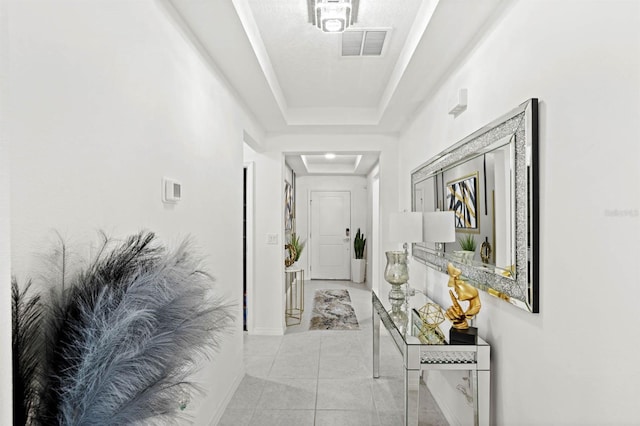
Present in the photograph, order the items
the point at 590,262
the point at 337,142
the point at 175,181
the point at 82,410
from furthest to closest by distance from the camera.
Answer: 1. the point at 337,142
2. the point at 175,181
3. the point at 590,262
4. the point at 82,410

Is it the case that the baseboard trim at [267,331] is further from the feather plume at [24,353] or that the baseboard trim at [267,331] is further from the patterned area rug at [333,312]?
the feather plume at [24,353]

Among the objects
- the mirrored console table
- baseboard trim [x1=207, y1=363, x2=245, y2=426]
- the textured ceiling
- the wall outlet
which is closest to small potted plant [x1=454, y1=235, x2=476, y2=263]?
the textured ceiling

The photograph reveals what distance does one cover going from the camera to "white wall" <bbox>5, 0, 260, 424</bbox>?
37.6 inches

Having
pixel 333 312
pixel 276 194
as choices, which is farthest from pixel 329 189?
pixel 276 194

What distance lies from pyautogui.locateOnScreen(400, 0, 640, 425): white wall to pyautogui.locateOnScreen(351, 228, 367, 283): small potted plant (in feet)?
20.2

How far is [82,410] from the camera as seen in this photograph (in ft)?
2.58

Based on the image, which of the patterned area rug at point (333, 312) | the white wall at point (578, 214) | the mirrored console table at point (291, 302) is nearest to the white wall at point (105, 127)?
the white wall at point (578, 214)

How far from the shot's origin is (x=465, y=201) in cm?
225

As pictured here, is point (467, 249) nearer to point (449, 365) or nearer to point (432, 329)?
point (432, 329)

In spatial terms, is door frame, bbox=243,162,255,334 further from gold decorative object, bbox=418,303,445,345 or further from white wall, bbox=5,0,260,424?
gold decorative object, bbox=418,303,445,345

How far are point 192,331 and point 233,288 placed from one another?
2040mm

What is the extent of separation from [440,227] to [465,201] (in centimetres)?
21

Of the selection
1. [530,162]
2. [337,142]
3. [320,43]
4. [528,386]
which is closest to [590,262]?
[530,162]

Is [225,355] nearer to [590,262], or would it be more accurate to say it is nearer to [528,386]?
[528,386]
